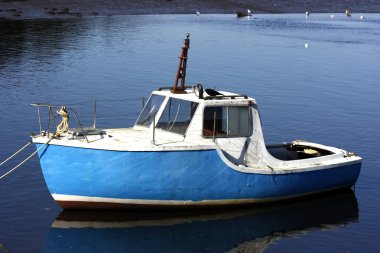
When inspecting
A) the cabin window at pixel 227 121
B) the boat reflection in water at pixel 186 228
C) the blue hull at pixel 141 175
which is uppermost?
the cabin window at pixel 227 121

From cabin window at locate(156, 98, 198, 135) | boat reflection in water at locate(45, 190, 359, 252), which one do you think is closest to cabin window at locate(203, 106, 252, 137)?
cabin window at locate(156, 98, 198, 135)

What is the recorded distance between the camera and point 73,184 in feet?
63.5

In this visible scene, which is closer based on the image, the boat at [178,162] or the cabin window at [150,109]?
the boat at [178,162]

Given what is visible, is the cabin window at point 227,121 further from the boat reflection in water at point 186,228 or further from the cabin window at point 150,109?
the boat reflection in water at point 186,228

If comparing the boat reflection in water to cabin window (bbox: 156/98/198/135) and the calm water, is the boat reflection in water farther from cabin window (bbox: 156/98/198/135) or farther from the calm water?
cabin window (bbox: 156/98/198/135)

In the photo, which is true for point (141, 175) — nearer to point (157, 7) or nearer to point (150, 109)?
point (150, 109)

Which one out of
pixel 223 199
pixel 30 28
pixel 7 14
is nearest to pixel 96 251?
pixel 223 199

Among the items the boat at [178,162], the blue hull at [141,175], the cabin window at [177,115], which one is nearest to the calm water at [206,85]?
the boat at [178,162]

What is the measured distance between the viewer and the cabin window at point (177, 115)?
67.6ft

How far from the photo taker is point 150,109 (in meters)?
21.6

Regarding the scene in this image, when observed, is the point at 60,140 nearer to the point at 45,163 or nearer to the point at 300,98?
the point at 45,163

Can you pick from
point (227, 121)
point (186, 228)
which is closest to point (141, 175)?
point (186, 228)

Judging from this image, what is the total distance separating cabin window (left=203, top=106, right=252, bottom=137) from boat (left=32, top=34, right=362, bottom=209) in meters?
0.03

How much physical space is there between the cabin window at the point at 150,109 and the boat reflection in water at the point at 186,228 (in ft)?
9.69
